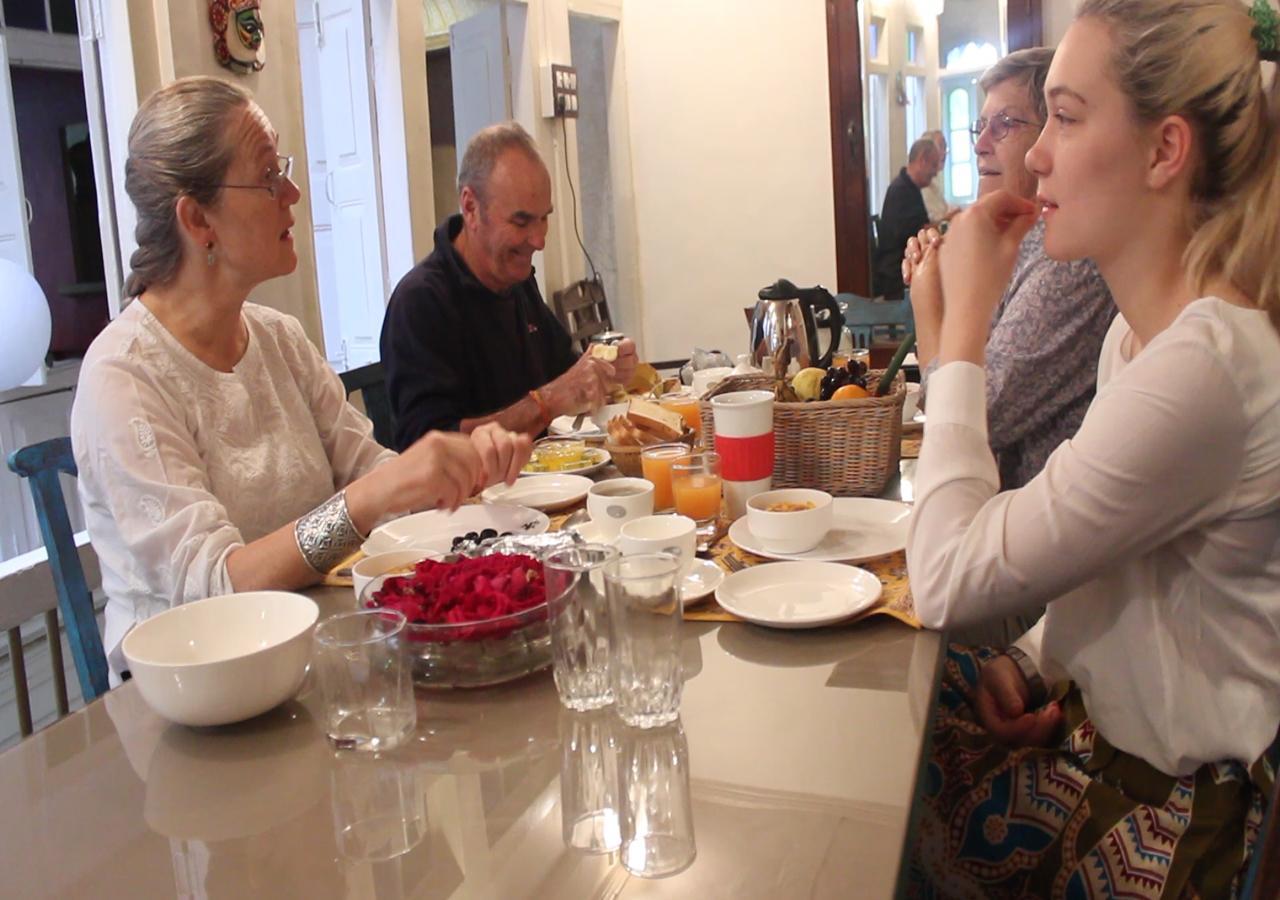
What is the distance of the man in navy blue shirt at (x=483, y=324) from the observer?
2.42 meters

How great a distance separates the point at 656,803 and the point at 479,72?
14.2 feet

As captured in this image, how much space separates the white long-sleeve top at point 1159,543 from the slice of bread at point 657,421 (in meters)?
0.71

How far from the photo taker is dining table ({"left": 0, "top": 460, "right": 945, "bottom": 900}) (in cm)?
76

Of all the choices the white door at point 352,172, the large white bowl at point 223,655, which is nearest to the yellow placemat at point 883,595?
the large white bowl at point 223,655

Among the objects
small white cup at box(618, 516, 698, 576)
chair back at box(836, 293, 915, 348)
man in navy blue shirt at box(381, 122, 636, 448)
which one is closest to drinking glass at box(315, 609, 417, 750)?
small white cup at box(618, 516, 698, 576)

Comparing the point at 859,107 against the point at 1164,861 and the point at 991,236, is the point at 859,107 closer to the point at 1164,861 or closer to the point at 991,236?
the point at 991,236

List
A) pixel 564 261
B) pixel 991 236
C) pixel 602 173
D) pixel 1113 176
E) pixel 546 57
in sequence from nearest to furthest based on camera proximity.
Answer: pixel 1113 176
pixel 991 236
pixel 546 57
pixel 564 261
pixel 602 173

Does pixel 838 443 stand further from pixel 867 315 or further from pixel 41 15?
pixel 41 15

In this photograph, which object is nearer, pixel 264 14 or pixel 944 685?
pixel 944 685

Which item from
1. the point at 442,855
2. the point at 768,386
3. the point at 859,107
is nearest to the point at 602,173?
the point at 859,107

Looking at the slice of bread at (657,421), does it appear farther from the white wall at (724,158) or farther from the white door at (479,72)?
the white wall at (724,158)

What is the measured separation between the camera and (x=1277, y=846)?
693 mm

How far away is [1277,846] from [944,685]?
0.68m

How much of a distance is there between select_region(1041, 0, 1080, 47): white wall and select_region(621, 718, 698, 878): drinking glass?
163 inches
